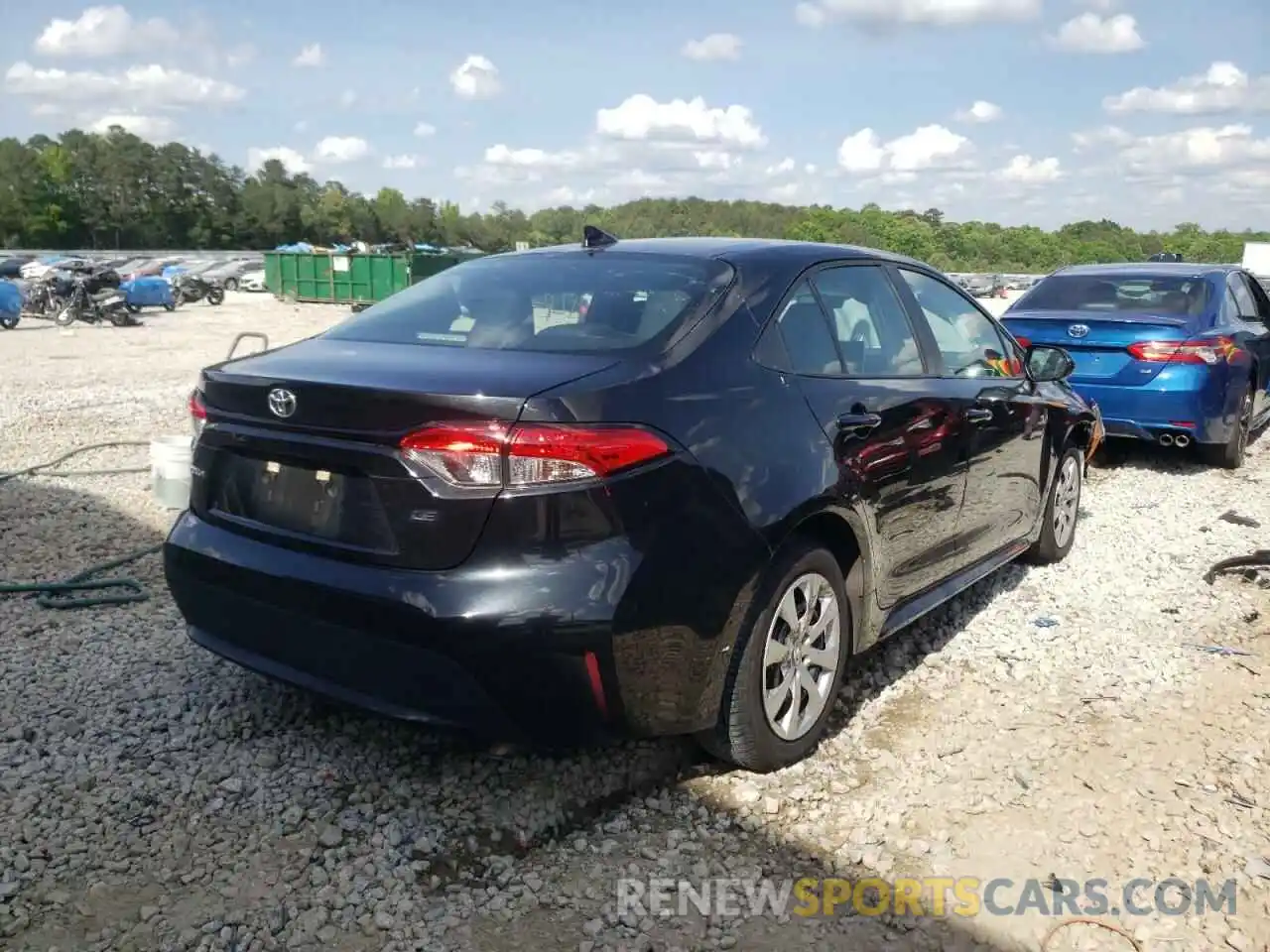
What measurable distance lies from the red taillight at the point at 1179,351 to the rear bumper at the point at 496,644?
6.04 meters

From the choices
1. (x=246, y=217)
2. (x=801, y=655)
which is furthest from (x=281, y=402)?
(x=246, y=217)

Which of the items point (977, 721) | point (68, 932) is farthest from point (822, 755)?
point (68, 932)

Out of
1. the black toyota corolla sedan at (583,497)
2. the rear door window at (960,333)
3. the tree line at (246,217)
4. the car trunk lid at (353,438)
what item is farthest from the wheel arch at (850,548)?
the tree line at (246,217)

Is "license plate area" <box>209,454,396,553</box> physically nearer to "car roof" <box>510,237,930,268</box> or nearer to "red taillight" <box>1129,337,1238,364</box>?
"car roof" <box>510,237,930,268</box>

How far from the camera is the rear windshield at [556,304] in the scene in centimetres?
324

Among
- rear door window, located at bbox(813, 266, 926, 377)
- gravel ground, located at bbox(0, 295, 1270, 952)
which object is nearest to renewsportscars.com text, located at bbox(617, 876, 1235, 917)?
gravel ground, located at bbox(0, 295, 1270, 952)

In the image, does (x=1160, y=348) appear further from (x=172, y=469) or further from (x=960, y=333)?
(x=172, y=469)

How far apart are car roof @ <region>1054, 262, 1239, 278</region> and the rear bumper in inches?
278

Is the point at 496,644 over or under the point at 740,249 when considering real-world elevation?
under

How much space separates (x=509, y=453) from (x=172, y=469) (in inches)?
Answer: 161

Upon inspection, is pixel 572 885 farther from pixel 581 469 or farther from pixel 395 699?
pixel 581 469

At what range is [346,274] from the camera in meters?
35.0

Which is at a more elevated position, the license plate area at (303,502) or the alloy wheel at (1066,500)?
the license plate area at (303,502)

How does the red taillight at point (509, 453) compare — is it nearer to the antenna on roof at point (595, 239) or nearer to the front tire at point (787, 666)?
the front tire at point (787, 666)
